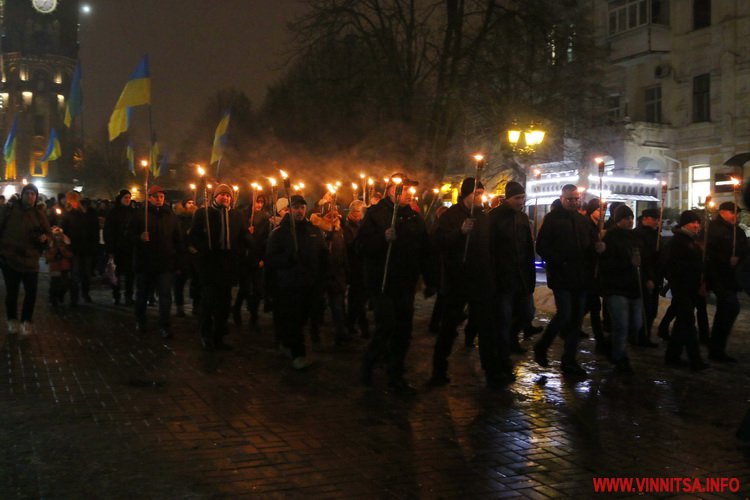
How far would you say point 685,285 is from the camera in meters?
9.38

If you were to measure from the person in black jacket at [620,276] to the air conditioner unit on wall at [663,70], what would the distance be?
1090 inches

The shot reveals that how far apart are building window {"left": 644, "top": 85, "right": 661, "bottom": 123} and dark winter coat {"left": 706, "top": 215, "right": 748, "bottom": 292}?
2640 cm

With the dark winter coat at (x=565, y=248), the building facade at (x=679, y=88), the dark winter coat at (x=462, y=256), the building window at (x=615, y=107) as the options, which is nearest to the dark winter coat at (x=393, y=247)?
the dark winter coat at (x=462, y=256)

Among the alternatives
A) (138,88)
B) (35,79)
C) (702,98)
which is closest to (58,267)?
(138,88)

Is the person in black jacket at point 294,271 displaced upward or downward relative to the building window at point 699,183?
downward

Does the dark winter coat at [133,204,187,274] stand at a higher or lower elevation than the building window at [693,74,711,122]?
lower

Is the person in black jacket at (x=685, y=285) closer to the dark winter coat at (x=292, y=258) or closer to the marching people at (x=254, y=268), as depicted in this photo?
the dark winter coat at (x=292, y=258)

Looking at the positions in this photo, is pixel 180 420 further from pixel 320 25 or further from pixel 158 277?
pixel 320 25

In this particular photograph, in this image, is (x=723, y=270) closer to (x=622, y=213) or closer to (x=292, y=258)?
(x=622, y=213)

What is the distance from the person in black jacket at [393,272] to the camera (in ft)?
25.8

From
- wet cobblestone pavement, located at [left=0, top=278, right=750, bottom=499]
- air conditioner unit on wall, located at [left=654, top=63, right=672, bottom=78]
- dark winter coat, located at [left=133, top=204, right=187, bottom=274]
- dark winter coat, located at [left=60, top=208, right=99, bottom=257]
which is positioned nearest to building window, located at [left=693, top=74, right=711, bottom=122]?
air conditioner unit on wall, located at [left=654, top=63, right=672, bottom=78]

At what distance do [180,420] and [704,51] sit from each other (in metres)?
31.7

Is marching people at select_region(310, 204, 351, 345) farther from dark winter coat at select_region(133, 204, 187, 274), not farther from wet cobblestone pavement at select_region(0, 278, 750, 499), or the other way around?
dark winter coat at select_region(133, 204, 187, 274)

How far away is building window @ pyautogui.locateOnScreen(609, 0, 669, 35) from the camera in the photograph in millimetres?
34500
